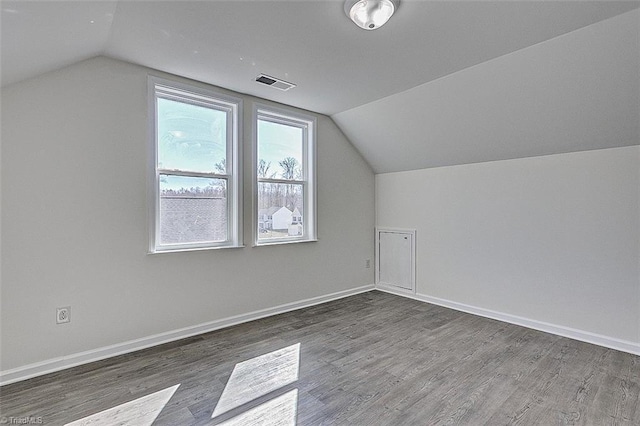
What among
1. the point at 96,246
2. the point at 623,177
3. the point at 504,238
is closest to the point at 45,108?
the point at 96,246

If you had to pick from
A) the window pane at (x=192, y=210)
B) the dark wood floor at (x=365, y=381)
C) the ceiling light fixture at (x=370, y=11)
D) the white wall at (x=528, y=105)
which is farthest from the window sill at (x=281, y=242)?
the ceiling light fixture at (x=370, y=11)

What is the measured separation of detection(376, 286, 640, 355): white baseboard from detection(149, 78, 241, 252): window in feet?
8.78

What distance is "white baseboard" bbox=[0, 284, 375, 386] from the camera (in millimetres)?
2268

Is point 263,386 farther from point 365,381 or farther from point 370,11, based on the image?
point 370,11

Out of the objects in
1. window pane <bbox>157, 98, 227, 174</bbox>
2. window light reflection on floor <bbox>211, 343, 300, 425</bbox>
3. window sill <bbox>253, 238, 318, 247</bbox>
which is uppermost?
window pane <bbox>157, 98, 227, 174</bbox>

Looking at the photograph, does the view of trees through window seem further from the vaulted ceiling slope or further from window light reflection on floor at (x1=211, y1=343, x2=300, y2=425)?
window light reflection on floor at (x1=211, y1=343, x2=300, y2=425)

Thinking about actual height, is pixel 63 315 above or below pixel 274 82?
below

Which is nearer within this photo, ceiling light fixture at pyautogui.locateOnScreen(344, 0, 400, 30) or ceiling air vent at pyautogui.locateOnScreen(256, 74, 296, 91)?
ceiling light fixture at pyautogui.locateOnScreen(344, 0, 400, 30)

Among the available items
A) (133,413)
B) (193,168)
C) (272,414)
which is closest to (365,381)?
(272,414)

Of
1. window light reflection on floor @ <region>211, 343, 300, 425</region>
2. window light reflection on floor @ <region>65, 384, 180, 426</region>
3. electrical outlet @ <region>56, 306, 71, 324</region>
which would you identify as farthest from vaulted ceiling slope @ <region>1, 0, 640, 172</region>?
window light reflection on floor @ <region>211, 343, 300, 425</region>

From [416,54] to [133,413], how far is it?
3.17 meters

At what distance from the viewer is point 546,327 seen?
319 centimetres

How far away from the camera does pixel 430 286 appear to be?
4215 mm

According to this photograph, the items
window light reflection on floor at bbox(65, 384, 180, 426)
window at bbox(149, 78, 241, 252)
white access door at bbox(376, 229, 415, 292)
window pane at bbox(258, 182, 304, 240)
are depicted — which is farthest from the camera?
white access door at bbox(376, 229, 415, 292)
